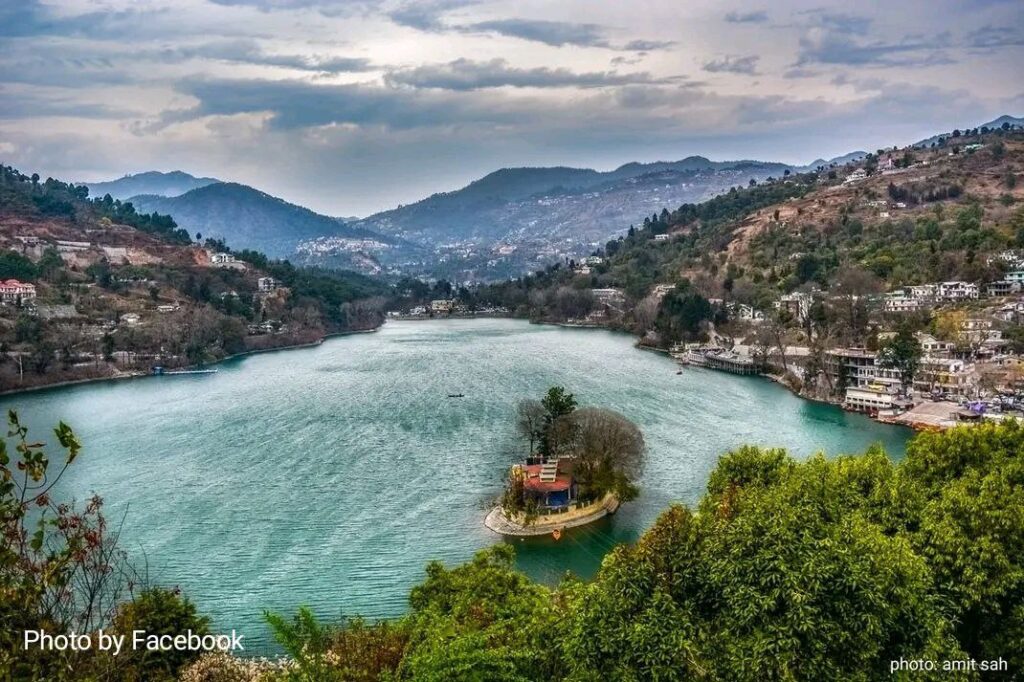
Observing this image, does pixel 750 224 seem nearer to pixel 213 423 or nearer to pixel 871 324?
pixel 871 324

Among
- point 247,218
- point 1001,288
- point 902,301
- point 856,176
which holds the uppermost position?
point 247,218

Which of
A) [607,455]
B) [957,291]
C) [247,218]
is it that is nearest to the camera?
[607,455]

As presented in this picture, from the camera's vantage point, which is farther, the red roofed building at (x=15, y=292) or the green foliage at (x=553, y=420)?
the red roofed building at (x=15, y=292)

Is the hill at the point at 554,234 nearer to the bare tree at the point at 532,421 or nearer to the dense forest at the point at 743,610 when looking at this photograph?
the bare tree at the point at 532,421

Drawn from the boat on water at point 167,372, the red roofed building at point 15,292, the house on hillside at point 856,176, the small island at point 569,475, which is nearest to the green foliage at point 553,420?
the small island at point 569,475

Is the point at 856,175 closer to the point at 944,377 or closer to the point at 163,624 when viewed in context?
the point at 944,377

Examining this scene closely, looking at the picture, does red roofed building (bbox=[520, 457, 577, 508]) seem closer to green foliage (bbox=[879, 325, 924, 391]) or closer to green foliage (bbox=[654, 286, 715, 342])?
green foliage (bbox=[879, 325, 924, 391])

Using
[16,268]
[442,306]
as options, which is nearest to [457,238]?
[442,306]
